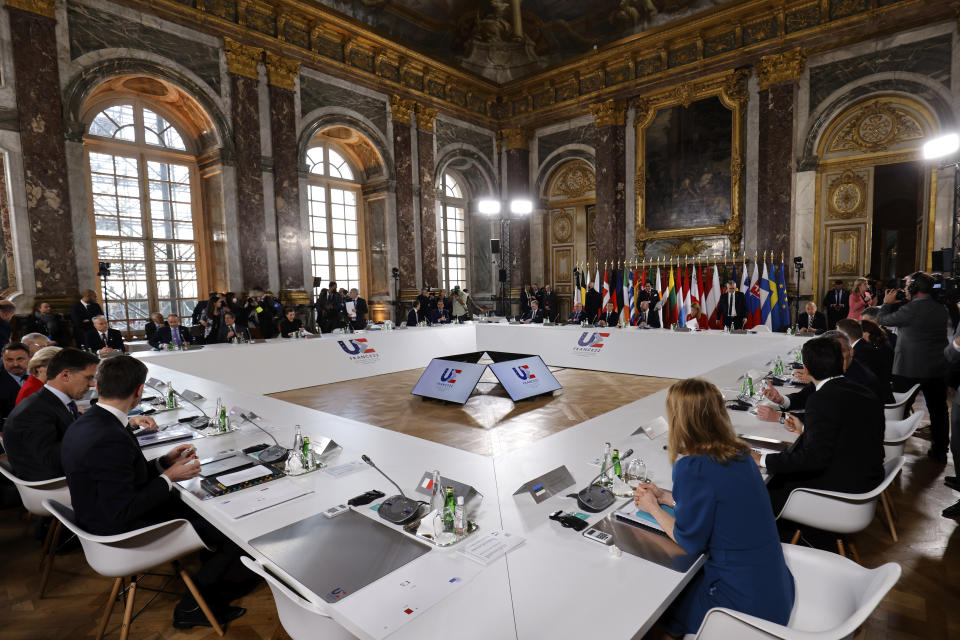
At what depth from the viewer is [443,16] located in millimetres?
14336

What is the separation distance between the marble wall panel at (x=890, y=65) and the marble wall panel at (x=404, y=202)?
9.52 meters

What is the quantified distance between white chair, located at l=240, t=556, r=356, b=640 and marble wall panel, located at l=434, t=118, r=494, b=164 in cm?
1426

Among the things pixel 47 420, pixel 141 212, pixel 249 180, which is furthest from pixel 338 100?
pixel 47 420

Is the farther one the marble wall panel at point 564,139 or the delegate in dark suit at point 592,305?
the marble wall panel at point 564,139

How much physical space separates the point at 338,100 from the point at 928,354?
12.0 metres

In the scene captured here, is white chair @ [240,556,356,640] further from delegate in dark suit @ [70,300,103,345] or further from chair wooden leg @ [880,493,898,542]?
delegate in dark suit @ [70,300,103,345]

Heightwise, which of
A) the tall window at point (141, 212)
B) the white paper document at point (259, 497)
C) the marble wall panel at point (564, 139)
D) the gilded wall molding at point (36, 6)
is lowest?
the white paper document at point (259, 497)

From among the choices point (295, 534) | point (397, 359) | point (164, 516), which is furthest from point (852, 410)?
point (397, 359)

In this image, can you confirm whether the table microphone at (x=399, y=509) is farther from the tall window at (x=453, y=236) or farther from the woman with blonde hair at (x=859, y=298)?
the tall window at (x=453, y=236)

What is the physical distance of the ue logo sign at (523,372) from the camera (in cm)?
709

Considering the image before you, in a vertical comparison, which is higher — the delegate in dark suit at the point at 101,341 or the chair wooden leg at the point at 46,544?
the delegate in dark suit at the point at 101,341

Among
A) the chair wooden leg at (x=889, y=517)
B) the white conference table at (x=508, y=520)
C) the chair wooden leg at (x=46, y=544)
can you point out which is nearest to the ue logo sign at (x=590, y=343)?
the white conference table at (x=508, y=520)

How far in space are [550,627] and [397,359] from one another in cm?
807

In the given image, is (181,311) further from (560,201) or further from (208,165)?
(560,201)
